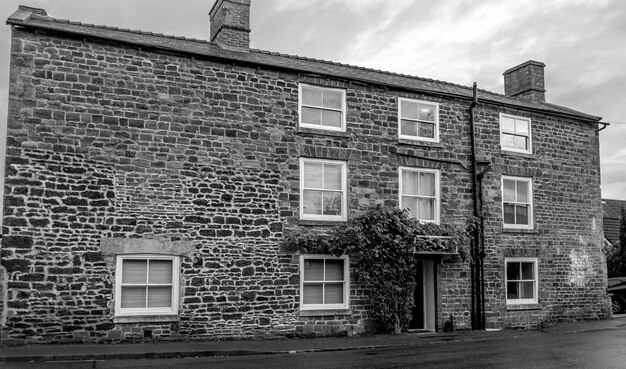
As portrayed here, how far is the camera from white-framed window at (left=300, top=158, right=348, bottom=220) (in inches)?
676

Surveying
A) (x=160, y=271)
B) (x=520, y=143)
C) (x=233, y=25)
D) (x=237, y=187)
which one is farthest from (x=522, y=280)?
(x=233, y=25)

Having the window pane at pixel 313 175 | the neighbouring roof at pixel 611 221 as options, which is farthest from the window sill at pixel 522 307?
the neighbouring roof at pixel 611 221

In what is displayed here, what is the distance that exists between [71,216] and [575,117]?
1681cm

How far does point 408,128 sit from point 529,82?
25.0 ft

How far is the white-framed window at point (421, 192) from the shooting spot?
61.3 ft

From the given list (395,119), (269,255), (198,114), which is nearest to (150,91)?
(198,114)

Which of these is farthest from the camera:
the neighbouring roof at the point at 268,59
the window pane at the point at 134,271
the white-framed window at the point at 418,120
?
the white-framed window at the point at 418,120

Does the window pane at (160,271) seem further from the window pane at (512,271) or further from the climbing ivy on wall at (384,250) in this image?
the window pane at (512,271)

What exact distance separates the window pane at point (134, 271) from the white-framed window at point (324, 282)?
4085 mm

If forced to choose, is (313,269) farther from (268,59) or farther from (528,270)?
(528,270)

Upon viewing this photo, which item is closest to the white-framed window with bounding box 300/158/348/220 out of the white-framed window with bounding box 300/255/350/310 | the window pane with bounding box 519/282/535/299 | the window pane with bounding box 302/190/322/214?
the window pane with bounding box 302/190/322/214

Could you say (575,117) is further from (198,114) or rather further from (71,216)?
(71,216)

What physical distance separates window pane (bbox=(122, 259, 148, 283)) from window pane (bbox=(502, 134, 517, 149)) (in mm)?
12145

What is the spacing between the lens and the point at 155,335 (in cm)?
1485
